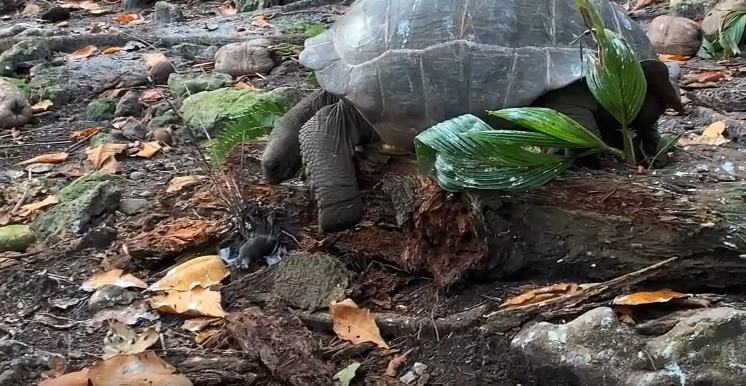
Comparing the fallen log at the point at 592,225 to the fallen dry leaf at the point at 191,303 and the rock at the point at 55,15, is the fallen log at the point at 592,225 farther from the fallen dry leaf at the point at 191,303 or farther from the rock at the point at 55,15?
the rock at the point at 55,15

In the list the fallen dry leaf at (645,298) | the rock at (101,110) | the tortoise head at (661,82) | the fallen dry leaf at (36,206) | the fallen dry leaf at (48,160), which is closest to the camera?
the fallen dry leaf at (645,298)

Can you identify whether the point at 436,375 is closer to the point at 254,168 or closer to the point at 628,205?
the point at 628,205

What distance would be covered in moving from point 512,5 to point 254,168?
131 cm

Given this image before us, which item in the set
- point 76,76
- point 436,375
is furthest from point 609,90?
point 76,76

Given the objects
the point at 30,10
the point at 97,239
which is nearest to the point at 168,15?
the point at 30,10

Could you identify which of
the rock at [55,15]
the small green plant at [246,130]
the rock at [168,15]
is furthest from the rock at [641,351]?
the rock at [55,15]

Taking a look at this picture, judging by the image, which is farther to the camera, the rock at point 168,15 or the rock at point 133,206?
the rock at point 168,15

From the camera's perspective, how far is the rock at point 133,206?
3.72 metres

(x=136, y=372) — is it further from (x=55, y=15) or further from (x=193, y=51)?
(x=55, y=15)

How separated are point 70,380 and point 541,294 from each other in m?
1.25

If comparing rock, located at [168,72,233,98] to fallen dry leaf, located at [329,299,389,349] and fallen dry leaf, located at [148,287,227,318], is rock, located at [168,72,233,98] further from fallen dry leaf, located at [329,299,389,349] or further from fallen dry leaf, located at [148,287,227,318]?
fallen dry leaf, located at [329,299,389,349]

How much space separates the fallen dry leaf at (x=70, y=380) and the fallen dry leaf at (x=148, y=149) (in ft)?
7.32

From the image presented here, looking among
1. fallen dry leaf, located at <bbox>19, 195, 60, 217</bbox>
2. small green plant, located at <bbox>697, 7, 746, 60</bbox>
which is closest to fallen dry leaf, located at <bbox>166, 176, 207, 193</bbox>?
fallen dry leaf, located at <bbox>19, 195, 60, 217</bbox>

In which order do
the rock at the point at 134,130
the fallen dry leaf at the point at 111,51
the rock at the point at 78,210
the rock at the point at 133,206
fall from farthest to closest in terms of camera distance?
the fallen dry leaf at the point at 111,51 < the rock at the point at 134,130 < the rock at the point at 133,206 < the rock at the point at 78,210
